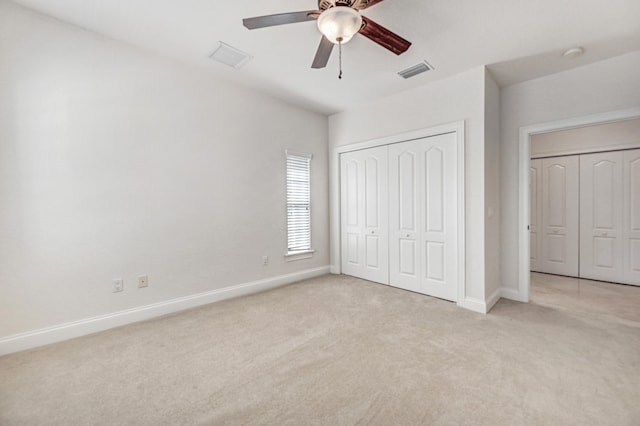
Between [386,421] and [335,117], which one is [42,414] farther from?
[335,117]

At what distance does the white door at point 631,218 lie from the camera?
13.2 feet

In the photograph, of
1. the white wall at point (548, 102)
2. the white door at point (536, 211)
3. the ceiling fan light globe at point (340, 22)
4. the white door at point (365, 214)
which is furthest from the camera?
the white door at point (536, 211)

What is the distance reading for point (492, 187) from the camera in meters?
3.36

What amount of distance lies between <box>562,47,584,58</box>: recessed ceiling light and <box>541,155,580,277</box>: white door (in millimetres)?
2433

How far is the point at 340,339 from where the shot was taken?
8.13 feet

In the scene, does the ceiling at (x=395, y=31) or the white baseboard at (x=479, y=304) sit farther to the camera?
the white baseboard at (x=479, y=304)

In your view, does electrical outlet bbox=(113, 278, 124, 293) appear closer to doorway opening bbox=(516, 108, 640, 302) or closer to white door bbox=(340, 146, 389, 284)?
white door bbox=(340, 146, 389, 284)

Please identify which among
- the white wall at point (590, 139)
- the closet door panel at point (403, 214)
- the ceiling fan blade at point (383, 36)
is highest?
the ceiling fan blade at point (383, 36)

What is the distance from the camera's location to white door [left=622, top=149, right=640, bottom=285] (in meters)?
4.03

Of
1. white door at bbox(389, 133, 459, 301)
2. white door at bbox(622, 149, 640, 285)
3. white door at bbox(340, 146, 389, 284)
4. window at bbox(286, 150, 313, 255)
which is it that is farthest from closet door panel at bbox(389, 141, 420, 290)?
white door at bbox(622, 149, 640, 285)

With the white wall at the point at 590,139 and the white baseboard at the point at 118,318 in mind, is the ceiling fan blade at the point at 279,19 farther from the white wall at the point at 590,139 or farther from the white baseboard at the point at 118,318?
the white wall at the point at 590,139

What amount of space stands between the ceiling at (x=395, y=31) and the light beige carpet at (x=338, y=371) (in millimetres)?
2814

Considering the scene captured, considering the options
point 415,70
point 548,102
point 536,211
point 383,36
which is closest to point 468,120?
point 415,70

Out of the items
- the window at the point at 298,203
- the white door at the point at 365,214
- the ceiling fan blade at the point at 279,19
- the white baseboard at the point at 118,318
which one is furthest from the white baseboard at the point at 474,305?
the ceiling fan blade at the point at 279,19
